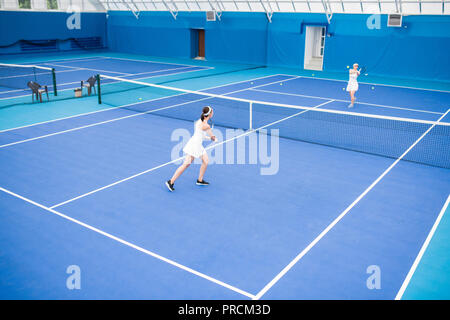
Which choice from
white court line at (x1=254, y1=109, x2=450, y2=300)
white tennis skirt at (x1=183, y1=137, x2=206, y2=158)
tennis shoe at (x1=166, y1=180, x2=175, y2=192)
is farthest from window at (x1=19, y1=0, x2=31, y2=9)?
white court line at (x1=254, y1=109, x2=450, y2=300)

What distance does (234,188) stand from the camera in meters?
8.74

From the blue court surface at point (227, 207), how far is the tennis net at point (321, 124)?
0.08 m

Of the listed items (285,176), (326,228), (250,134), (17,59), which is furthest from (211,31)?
(326,228)

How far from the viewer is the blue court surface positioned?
569 centimetres

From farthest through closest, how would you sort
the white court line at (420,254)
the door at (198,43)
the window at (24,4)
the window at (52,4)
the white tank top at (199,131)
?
the window at (52,4) → the door at (198,43) → the window at (24,4) → the white tank top at (199,131) → the white court line at (420,254)

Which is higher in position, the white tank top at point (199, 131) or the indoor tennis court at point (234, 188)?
the white tank top at point (199, 131)

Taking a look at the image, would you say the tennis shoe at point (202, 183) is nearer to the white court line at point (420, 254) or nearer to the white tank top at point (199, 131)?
the white tank top at point (199, 131)

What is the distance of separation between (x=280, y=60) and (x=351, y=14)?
5.55 metres

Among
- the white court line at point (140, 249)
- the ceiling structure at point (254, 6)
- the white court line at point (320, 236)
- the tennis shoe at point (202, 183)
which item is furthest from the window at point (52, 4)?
the white court line at point (320, 236)

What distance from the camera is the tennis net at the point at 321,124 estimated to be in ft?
36.5

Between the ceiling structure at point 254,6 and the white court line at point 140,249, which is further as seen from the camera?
the ceiling structure at point 254,6

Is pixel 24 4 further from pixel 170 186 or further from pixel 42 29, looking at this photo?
pixel 170 186

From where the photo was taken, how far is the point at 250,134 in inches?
491

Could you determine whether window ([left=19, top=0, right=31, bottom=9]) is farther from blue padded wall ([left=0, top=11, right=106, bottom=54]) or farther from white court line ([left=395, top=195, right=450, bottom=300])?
white court line ([left=395, top=195, right=450, bottom=300])
